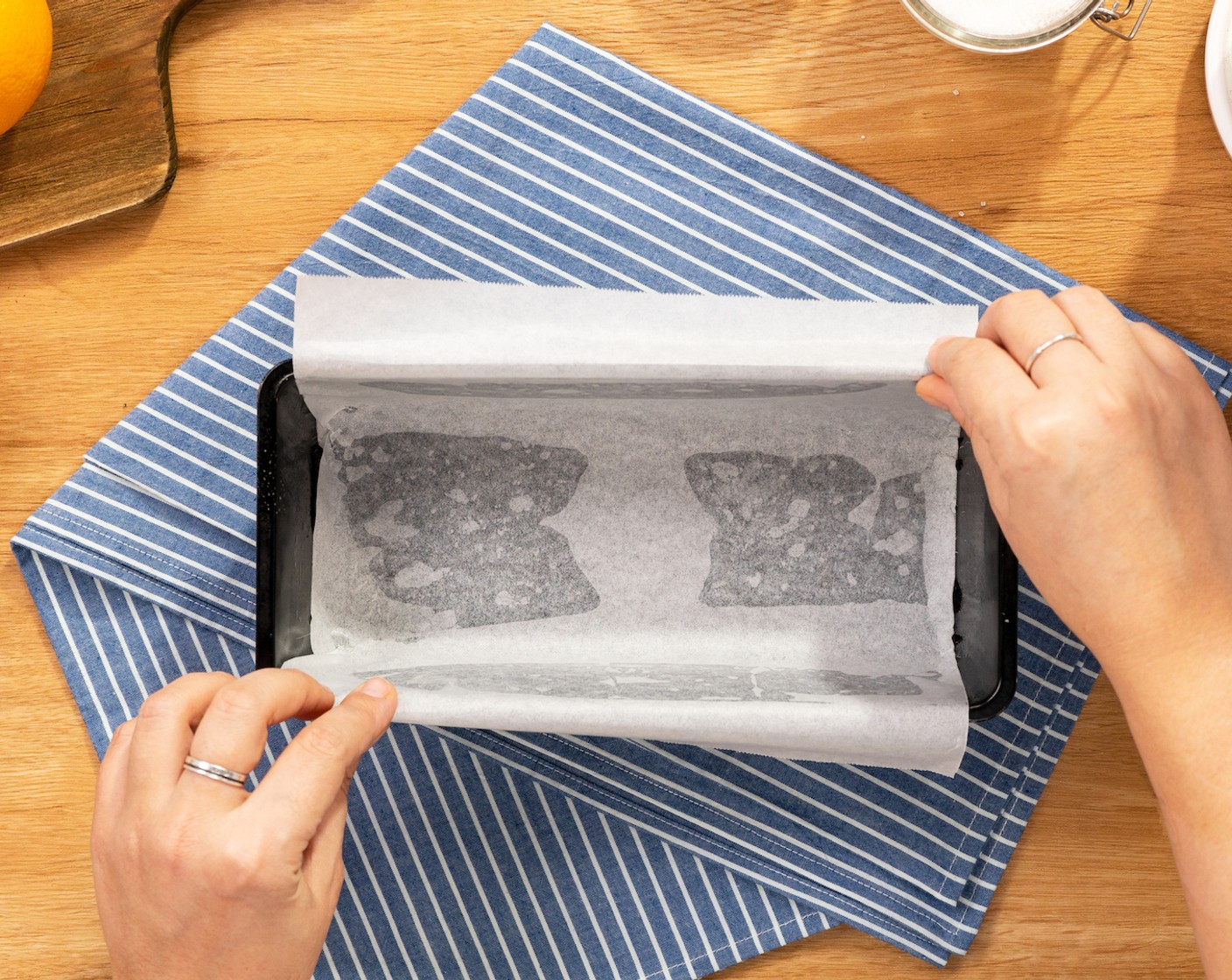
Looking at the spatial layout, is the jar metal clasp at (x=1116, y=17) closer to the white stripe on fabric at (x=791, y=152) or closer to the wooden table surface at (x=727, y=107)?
the wooden table surface at (x=727, y=107)

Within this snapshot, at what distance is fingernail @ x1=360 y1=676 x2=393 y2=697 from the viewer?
0.48 metres

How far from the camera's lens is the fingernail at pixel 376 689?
1.56ft

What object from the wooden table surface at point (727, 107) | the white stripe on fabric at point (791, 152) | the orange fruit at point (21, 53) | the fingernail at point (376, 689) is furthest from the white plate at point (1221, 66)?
the orange fruit at point (21, 53)

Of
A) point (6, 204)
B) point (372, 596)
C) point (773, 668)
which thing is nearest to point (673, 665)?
point (773, 668)

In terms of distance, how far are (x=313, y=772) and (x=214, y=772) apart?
45 millimetres

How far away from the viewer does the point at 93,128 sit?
2.06 feet

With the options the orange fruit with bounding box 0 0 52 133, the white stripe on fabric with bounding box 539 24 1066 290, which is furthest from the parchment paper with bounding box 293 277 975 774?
the orange fruit with bounding box 0 0 52 133

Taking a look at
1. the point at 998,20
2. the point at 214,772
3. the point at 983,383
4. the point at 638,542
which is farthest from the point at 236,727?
the point at 998,20

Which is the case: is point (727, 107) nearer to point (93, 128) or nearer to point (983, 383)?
point (983, 383)

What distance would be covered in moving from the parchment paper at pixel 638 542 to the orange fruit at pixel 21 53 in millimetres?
240

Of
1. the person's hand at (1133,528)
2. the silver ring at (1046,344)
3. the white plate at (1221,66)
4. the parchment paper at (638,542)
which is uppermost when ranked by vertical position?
the white plate at (1221,66)

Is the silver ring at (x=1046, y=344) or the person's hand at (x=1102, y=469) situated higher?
the silver ring at (x=1046, y=344)

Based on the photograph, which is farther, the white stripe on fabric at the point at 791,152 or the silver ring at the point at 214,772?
the white stripe on fabric at the point at 791,152

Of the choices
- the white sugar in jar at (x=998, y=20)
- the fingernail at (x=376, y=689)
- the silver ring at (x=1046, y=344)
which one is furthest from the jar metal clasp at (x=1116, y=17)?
the fingernail at (x=376, y=689)
